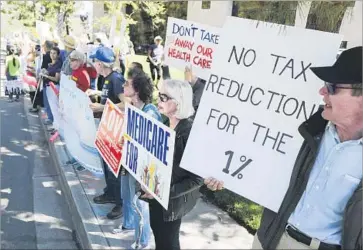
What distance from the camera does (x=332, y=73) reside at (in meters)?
1.58

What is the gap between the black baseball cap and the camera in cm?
157

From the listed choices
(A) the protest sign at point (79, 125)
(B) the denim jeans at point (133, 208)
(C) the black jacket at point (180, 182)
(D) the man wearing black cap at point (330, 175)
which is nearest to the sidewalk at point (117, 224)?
(B) the denim jeans at point (133, 208)

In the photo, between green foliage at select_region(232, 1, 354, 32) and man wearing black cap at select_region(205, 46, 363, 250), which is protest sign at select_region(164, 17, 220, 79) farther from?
man wearing black cap at select_region(205, 46, 363, 250)

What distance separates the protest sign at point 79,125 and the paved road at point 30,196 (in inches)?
29.1

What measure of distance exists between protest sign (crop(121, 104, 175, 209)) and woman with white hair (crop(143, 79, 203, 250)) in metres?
0.11

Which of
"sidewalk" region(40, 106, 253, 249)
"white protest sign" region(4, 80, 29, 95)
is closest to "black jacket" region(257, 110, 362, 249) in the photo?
"sidewalk" region(40, 106, 253, 249)

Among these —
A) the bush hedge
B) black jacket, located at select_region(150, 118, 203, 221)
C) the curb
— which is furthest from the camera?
the bush hedge

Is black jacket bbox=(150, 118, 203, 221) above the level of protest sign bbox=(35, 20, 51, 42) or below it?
below

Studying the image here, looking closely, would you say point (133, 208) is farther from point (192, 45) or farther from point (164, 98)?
point (192, 45)

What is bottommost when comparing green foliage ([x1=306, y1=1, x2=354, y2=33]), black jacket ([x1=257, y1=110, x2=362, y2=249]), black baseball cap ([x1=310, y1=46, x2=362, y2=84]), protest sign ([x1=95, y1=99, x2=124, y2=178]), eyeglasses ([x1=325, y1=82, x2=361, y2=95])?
protest sign ([x1=95, y1=99, x2=124, y2=178])

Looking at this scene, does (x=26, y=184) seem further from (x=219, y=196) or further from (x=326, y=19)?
(x=326, y=19)

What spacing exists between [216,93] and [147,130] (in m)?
0.69

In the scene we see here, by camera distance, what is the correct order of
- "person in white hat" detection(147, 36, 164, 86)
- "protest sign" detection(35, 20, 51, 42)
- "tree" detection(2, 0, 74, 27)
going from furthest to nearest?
"tree" detection(2, 0, 74, 27) < "person in white hat" detection(147, 36, 164, 86) < "protest sign" detection(35, 20, 51, 42)

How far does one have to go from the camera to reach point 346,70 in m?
1.58
